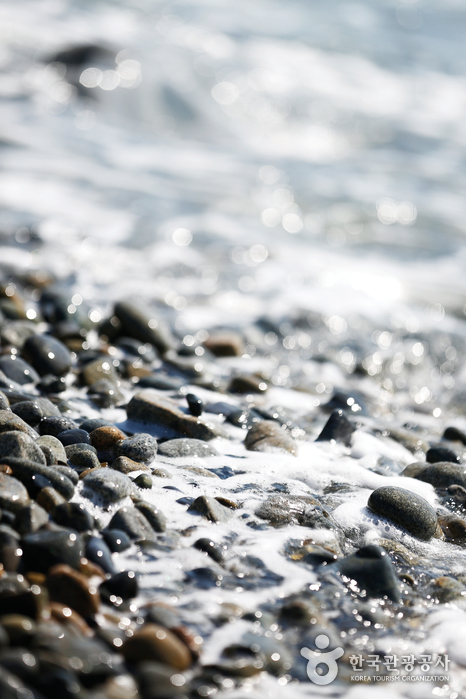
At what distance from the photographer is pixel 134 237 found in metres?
5.92

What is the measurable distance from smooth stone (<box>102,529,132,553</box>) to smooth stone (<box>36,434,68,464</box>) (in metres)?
0.43

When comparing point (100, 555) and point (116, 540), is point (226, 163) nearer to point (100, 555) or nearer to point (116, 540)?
point (116, 540)

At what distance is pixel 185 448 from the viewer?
2666 mm

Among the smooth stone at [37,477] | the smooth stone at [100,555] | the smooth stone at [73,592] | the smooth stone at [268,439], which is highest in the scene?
the smooth stone at [37,477]

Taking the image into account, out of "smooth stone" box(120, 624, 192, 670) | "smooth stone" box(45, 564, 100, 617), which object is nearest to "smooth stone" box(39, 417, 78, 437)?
"smooth stone" box(45, 564, 100, 617)

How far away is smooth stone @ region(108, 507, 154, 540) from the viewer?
6.37 ft

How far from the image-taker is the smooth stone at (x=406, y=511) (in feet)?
7.58

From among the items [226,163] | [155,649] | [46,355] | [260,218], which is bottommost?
[46,355]

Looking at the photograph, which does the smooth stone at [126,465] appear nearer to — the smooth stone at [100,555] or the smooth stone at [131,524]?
the smooth stone at [131,524]

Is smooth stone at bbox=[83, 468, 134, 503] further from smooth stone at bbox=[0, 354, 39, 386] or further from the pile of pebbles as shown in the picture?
smooth stone at bbox=[0, 354, 39, 386]

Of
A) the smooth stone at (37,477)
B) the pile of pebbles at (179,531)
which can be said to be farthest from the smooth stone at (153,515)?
the smooth stone at (37,477)

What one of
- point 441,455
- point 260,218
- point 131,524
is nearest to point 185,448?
point 131,524

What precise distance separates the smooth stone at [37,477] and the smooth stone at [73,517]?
0.38 ft

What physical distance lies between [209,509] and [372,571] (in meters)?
0.59
